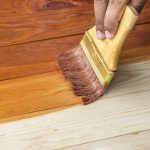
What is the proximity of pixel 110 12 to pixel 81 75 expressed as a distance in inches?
10.4

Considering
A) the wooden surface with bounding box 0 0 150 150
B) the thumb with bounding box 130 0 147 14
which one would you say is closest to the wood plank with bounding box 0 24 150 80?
the wooden surface with bounding box 0 0 150 150

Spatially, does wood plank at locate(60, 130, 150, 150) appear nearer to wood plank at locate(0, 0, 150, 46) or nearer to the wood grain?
the wood grain

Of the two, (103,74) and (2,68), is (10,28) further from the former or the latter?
(103,74)

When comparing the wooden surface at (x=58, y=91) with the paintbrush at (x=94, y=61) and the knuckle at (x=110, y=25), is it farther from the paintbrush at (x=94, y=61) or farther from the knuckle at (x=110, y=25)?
the knuckle at (x=110, y=25)

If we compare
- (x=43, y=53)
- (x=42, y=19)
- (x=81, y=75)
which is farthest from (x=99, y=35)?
(x=42, y=19)

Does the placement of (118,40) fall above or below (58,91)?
above

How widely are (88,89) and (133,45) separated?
0.31 meters

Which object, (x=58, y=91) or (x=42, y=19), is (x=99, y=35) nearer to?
(x=58, y=91)

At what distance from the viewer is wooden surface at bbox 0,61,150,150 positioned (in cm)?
114

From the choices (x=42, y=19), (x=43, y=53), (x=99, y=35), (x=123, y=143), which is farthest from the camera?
(x=42, y=19)

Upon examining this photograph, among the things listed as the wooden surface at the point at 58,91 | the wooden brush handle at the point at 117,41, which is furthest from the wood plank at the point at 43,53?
the wooden brush handle at the point at 117,41

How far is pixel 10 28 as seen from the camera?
158 cm

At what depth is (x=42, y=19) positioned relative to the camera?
1.62 metres

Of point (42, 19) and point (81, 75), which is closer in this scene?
point (81, 75)
